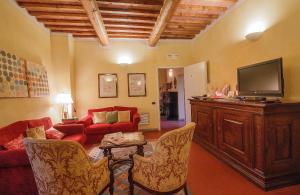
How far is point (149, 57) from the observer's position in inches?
213

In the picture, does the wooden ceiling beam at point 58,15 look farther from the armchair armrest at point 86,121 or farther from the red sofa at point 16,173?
the red sofa at point 16,173

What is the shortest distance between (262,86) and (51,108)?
4491mm

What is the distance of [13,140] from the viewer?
91.7 inches

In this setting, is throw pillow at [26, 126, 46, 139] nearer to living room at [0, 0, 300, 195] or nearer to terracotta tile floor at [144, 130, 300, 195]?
living room at [0, 0, 300, 195]

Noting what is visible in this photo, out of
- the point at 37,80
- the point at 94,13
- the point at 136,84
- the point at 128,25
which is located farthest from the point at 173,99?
the point at 37,80

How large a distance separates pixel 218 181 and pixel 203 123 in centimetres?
144

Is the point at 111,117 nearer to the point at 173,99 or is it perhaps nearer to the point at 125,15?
the point at 125,15

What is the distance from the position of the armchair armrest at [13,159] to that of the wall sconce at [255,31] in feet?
12.2

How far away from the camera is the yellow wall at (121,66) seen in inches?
201

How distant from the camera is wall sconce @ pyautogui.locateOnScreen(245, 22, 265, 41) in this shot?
2.77 m

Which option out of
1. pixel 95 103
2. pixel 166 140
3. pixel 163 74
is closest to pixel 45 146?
pixel 166 140

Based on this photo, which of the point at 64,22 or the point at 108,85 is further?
the point at 108,85

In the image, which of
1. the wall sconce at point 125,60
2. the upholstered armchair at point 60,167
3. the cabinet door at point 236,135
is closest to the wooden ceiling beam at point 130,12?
the wall sconce at point 125,60

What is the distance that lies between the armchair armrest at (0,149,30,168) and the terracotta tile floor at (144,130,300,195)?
2.05 m
